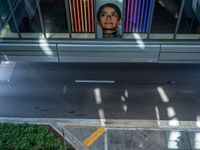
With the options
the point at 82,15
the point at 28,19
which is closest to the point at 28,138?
the point at 28,19

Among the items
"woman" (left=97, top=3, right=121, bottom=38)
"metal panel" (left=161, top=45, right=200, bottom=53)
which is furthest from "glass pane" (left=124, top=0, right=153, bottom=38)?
"metal panel" (left=161, top=45, right=200, bottom=53)

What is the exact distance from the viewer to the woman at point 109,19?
46.4 ft

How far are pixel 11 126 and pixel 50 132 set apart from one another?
2.26 meters

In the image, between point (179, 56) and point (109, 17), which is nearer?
point (109, 17)

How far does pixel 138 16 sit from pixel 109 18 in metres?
1.68

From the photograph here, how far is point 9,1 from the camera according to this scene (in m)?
13.9

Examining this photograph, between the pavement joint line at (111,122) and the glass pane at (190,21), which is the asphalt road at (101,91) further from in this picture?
the glass pane at (190,21)

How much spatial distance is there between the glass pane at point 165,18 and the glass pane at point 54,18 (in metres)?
5.31

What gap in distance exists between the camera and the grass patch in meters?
13.2

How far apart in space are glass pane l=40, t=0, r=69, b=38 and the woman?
7.07ft

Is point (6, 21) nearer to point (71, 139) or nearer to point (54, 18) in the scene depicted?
point (54, 18)

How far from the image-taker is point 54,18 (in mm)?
14898

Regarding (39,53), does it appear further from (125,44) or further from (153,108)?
(153,108)

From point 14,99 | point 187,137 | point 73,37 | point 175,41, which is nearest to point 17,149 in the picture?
point 14,99
